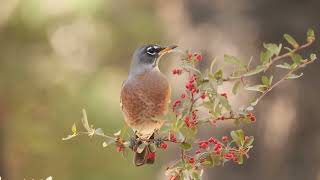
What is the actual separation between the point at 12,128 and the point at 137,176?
1371mm

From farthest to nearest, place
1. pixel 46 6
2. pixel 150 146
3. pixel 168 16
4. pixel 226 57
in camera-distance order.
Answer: pixel 168 16 → pixel 46 6 → pixel 150 146 → pixel 226 57

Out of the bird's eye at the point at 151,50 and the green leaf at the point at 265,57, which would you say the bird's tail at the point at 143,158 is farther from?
the green leaf at the point at 265,57

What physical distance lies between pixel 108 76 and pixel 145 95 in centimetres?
486

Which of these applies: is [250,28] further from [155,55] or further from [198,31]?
[155,55]

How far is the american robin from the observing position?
2.77 m

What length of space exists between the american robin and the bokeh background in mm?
1356

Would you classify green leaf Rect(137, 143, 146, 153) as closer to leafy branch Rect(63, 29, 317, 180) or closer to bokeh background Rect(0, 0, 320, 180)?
leafy branch Rect(63, 29, 317, 180)

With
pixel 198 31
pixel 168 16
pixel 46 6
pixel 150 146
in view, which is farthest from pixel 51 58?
pixel 150 146

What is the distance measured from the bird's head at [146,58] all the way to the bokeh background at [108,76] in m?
1.33

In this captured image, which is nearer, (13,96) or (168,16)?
(13,96)

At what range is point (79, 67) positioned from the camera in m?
7.95

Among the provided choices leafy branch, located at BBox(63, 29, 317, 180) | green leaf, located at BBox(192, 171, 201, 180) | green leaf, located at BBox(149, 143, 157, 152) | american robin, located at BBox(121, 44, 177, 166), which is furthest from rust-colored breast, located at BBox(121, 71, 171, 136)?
green leaf, located at BBox(192, 171, 201, 180)

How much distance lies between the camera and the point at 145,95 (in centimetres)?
284

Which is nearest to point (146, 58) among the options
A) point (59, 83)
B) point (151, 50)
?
point (151, 50)
